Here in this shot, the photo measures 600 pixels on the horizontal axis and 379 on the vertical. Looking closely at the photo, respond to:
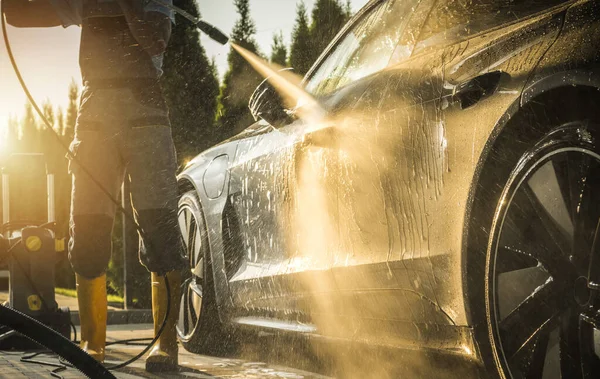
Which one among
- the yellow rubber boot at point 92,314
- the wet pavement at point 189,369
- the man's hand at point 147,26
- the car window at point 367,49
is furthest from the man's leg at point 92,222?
the car window at point 367,49

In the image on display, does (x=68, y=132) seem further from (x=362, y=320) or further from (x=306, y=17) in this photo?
(x=362, y=320)

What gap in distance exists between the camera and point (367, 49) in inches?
148

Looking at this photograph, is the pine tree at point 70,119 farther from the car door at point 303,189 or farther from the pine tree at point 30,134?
the car door at point 303,189

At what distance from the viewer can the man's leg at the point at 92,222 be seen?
4.44 m

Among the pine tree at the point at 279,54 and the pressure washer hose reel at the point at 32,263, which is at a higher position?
the pine tree at the point at 279,54

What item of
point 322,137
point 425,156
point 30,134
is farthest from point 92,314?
point 30,134

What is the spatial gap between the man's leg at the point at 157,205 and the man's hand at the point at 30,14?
2.21ft

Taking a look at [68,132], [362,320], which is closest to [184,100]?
[362,320]

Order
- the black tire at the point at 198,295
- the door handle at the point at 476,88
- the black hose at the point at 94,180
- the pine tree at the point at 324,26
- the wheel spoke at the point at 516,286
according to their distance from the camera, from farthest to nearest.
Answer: the pine tree at the point at 324,26, the black tire at the point at 198,295, the black hose at the point at 94,180, the door handle at the point at 476,88, the wheel spoke at the point at 516,286

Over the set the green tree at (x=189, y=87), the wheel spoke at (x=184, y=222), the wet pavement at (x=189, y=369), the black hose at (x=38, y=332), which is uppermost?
the green tree at (x=189, y=87)

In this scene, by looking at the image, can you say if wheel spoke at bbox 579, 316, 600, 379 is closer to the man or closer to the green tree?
the man

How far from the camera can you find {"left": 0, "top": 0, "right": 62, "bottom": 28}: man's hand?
442 centimetres

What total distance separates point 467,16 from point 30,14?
7.57 feet

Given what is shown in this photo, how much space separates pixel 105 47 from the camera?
442 cm
